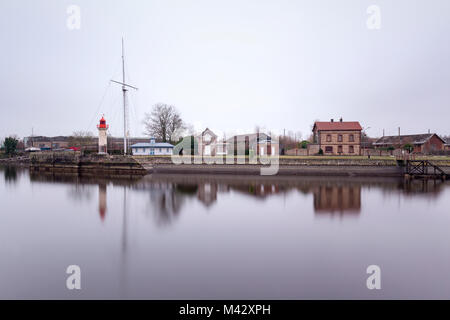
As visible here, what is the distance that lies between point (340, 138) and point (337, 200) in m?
21.3

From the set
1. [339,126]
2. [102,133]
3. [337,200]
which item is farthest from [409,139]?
[102,133]

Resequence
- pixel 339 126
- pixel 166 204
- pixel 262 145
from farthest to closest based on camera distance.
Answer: pixel 339 126, pixel 262 145, pixel 166 204

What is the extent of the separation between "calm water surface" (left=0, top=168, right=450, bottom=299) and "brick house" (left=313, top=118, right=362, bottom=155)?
18714mm

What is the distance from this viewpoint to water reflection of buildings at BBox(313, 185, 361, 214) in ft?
38.3

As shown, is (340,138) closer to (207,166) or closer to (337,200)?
(207,166)

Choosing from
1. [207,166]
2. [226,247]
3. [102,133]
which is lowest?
[226,247]

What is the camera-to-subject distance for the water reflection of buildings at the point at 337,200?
38.3 feet

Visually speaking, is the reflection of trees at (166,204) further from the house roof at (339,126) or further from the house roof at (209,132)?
the house roof at (339,126)

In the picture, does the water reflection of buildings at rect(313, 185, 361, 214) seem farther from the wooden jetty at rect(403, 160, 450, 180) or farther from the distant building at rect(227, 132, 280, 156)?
the distant building at rect(227, 132, 280, 156)

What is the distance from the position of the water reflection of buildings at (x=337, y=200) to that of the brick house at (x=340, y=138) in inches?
620

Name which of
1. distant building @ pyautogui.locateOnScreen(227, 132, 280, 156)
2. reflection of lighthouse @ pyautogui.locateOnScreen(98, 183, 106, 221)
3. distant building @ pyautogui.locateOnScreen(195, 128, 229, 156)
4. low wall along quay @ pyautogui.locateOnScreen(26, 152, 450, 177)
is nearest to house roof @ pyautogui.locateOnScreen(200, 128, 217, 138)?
distant building @ pyautogui.locateOnScreen(195, 128, 229, 156)

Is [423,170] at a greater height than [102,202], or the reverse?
[423,170]

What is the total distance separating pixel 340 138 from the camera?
32125 mm

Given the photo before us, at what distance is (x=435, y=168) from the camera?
22.6m
